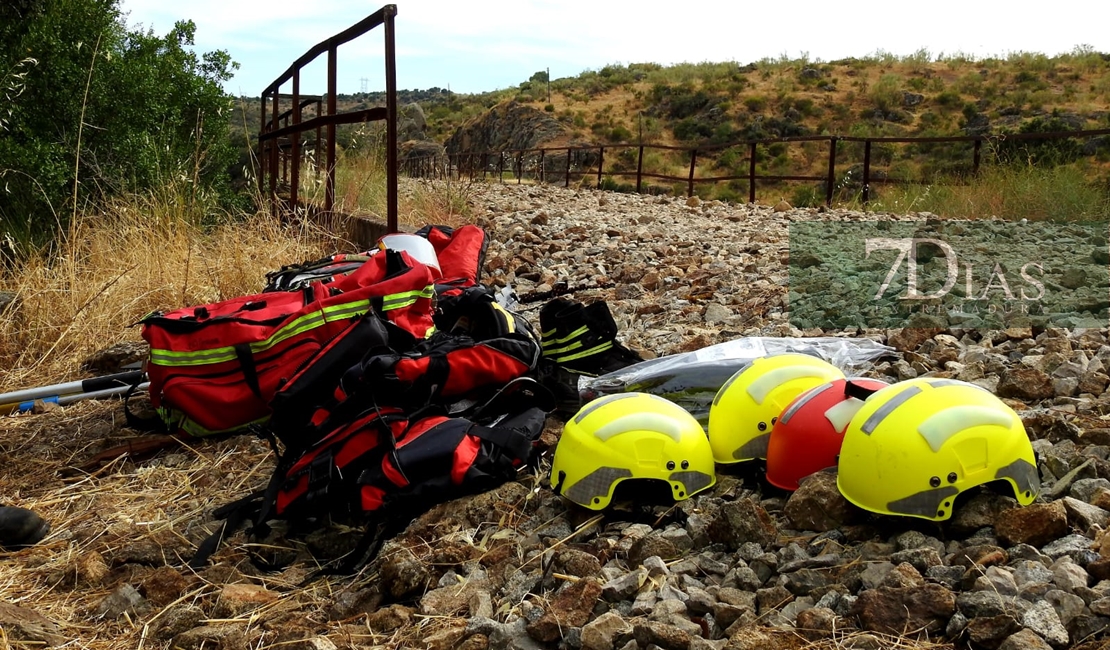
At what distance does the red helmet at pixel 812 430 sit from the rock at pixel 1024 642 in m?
0.89

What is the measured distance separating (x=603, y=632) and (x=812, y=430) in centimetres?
94

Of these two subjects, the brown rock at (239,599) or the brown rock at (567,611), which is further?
the brown rock at (239,599)

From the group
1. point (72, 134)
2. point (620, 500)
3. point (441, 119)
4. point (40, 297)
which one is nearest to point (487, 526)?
point (620, 500)

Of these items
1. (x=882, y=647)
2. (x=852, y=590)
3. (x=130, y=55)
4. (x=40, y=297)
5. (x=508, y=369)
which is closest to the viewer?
(x=882, y=647)

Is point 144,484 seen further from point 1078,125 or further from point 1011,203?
point 1078,125

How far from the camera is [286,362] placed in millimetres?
3994

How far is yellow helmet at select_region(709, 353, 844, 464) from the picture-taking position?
3021 millimetres

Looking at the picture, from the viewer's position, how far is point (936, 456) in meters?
2.41

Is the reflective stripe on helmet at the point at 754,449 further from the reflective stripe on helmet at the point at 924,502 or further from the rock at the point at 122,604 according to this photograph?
the rock at the point at 122,604

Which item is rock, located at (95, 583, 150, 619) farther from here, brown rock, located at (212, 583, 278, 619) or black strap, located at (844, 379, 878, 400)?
black strap, located at (844, 379, 878, 400)

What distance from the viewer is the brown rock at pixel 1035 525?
90.3 inches

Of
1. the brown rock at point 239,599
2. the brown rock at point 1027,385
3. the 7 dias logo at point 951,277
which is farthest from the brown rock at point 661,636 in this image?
the 7 dias logo at point 951,277

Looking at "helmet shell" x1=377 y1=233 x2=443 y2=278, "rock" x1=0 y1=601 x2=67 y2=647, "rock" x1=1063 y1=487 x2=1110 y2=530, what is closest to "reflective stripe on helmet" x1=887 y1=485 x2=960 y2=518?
"rock" x1=1063 y1=487 x2=1110 y2=530

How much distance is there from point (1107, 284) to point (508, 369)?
3858 millimetres
